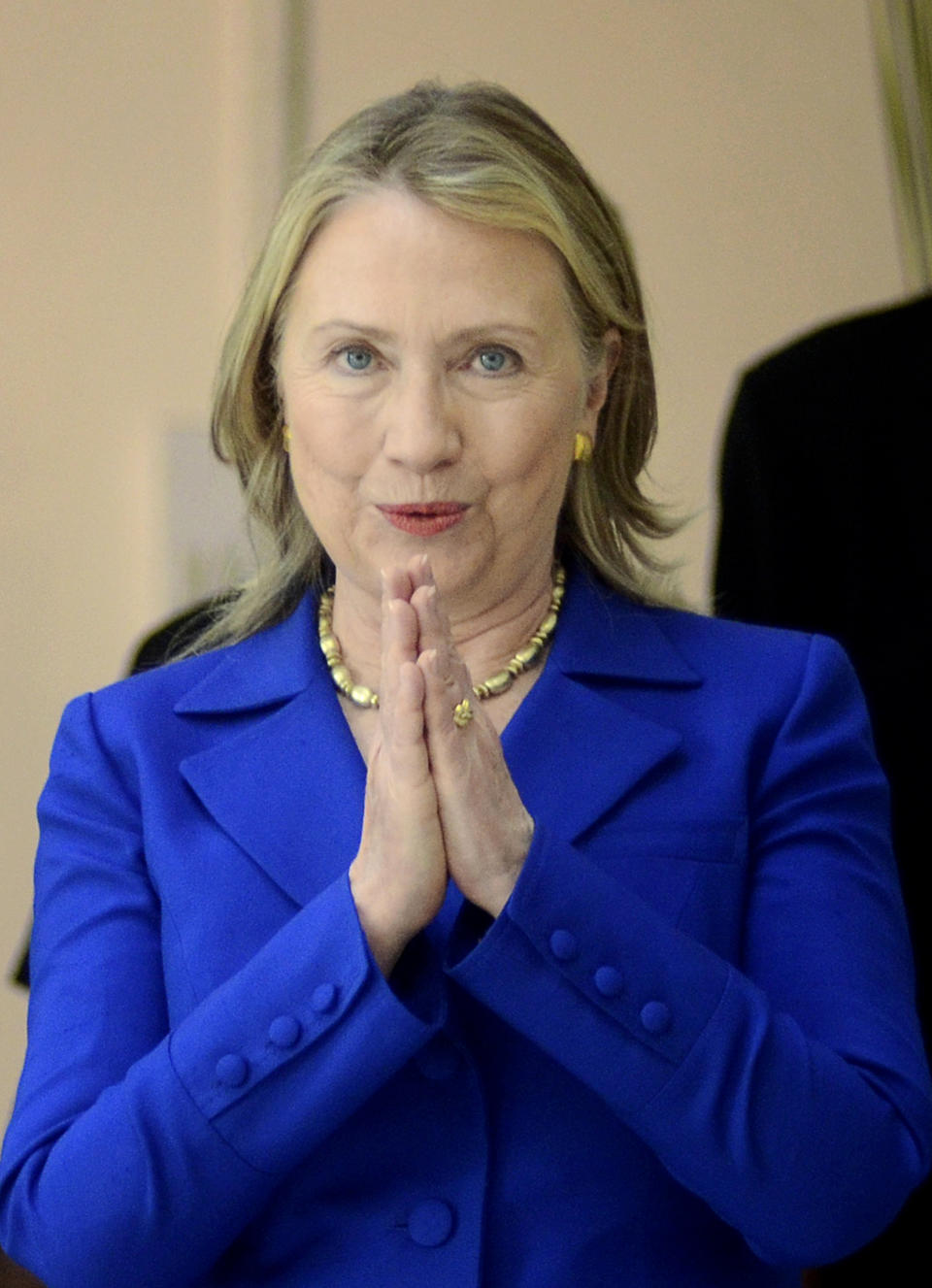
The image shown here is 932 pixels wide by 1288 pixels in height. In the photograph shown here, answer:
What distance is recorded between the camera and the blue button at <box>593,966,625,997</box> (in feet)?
4.17

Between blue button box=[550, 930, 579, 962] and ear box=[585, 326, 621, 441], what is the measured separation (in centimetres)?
52

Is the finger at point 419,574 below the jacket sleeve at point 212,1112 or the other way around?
the other way around

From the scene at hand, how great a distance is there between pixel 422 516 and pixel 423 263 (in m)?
0.19

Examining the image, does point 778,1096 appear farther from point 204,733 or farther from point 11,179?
point 11,179

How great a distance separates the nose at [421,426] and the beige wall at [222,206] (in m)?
1.50

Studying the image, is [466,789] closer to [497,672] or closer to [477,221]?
[497,672]

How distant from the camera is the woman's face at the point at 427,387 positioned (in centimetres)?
142

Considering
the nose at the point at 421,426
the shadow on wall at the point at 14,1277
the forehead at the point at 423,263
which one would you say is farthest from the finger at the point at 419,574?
the shadow on wall at the point at 14,1277

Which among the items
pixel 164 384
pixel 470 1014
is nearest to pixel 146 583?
pixel 164 384

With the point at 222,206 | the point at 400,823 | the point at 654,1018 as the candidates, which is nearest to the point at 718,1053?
the point at 654,1018

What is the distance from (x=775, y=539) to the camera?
1.93m

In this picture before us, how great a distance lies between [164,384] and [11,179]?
1.23 feet

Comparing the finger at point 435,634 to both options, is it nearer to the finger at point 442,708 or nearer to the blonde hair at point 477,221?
the finger at point 442,708

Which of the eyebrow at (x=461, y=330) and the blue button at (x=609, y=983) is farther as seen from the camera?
the eyebrow at (x=461, y=330)
